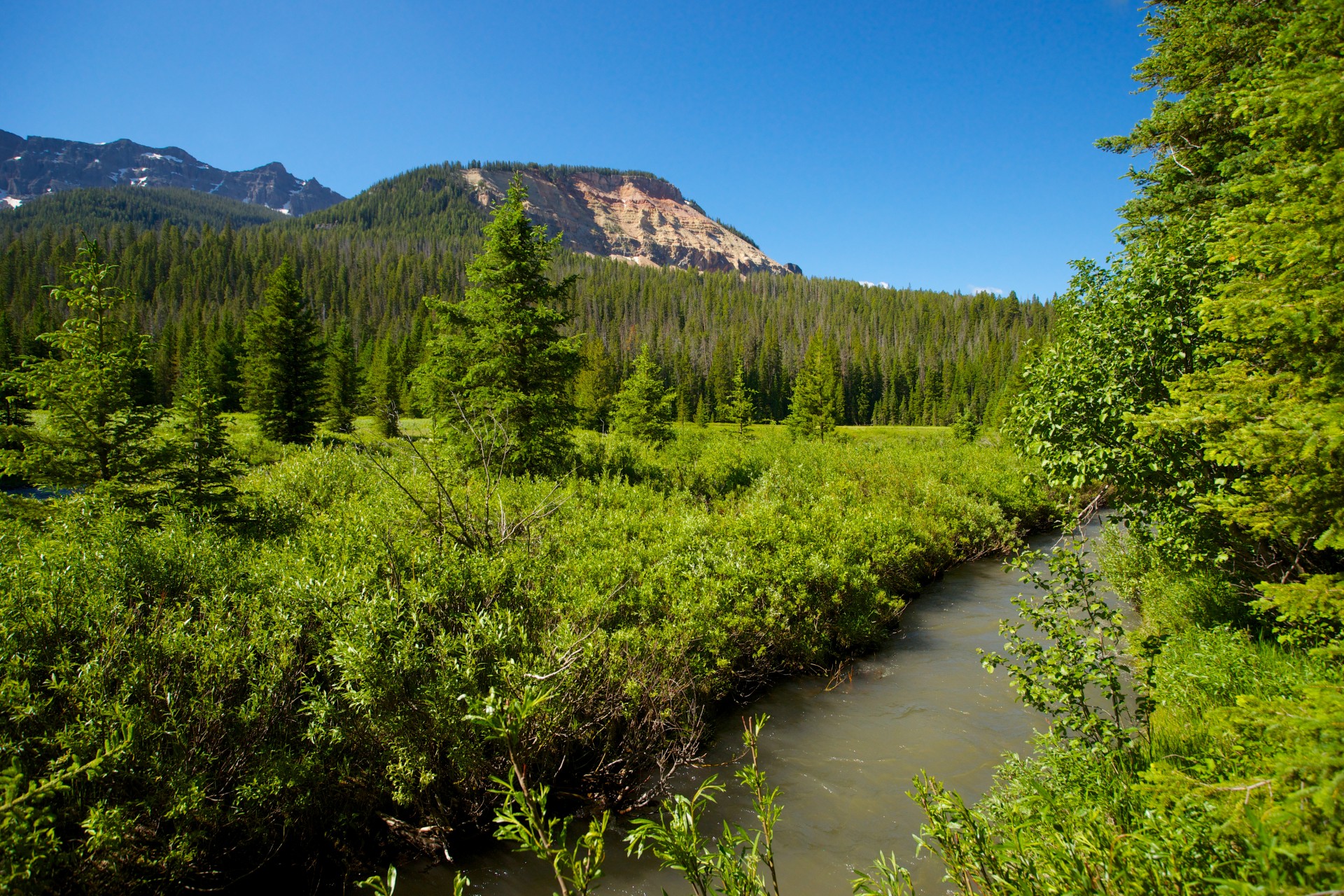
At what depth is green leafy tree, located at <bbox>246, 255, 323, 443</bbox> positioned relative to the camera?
75.3ft

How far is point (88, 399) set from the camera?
8141mm

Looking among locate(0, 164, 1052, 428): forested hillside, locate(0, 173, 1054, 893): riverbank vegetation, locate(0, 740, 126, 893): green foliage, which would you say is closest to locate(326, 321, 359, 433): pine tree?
locate(0, 164, 1052, 428): forested hillside

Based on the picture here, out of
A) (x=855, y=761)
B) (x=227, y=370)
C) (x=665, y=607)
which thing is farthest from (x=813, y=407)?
(x=227, y=370)

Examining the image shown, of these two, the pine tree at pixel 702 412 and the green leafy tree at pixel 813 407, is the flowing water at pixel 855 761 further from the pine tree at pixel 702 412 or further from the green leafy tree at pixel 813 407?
the pine tree at pixel 702 412

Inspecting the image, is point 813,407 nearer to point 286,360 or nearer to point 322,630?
point 286,360

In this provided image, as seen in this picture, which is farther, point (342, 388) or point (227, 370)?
point (227, 370)

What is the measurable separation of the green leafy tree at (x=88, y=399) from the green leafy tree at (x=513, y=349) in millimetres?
7016

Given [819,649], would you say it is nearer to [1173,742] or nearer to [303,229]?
Answer: [1173,742]

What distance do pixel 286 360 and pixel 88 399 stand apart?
16.9 metres

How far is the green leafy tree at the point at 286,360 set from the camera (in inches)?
903

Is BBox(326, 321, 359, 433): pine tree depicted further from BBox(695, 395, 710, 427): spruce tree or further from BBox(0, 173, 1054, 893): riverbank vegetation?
BBox(695, 395, 710, 427): spruce tree

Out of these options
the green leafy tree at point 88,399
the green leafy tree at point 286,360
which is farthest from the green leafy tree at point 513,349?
the green leafy tree at point 286,360

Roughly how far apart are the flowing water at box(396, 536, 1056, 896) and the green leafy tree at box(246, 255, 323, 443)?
21420mm

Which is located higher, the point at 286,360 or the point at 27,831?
the point at 286,360
